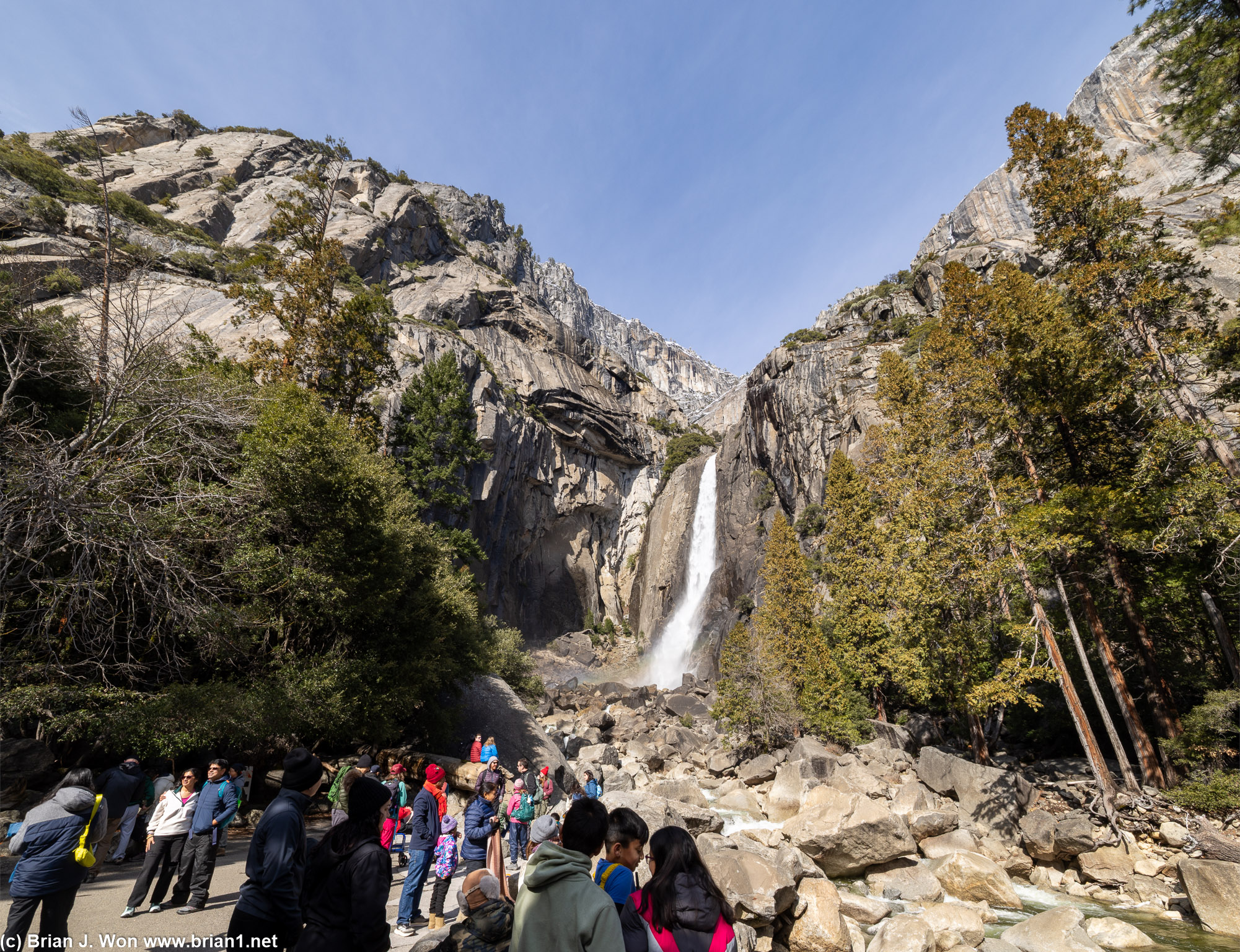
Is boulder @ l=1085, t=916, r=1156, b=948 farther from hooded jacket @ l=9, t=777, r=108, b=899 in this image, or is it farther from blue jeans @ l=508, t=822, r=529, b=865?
hooded jacket @ l=9, t=777, r=108, b=899

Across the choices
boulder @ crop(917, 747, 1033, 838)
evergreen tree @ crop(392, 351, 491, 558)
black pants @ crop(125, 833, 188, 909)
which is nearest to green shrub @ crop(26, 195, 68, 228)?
evergreen tree @ crop(392, 351, 491, 558)

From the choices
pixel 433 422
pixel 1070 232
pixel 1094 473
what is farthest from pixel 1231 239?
pixel 433 422

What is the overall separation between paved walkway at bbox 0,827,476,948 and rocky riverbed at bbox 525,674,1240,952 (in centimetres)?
450

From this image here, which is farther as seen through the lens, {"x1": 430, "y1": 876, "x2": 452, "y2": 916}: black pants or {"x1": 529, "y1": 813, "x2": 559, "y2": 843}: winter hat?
{"x1": 430, "y1": 876, "x2": 452, "y2": 916}: black pants

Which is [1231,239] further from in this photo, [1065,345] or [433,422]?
[433,422]

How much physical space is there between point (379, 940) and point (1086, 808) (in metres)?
13.3

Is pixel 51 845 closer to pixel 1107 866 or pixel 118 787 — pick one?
pixel 118 787

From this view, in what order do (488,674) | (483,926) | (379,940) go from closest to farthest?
(379,940) < (483,926) < (488,674)

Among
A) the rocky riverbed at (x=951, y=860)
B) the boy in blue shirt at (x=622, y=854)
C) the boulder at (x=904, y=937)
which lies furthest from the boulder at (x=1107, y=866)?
the boy in blue shirt at (x=622, y=854)

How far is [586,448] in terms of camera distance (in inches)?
2172

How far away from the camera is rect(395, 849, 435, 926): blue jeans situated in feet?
17.8

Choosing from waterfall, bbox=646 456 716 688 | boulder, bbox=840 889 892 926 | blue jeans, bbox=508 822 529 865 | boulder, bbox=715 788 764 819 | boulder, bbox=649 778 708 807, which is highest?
waterfall, bbox=646 456 716 688

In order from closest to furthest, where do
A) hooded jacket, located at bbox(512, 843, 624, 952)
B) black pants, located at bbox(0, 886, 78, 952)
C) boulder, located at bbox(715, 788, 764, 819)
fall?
hooded jacket, located at bbox(512, 843, 624, 952) < black pants, located at bbox(0, 886, 78, 952) < boulder, located at bbox(715, 788, 764, 819)

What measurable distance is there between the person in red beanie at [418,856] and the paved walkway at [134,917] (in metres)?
0.18
